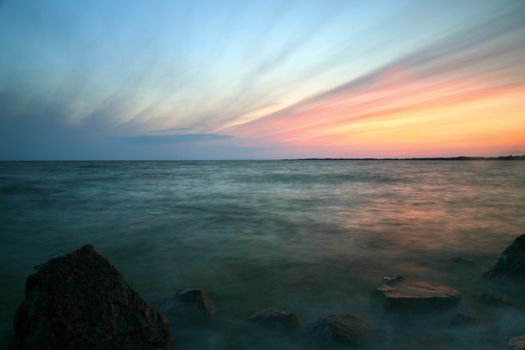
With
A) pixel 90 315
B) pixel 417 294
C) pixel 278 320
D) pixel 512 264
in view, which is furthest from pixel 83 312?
pixel 512 264

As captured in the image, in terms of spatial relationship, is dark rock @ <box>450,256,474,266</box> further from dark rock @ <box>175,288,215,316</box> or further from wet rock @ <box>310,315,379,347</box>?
dark rock @ <box>175,288,215,316</box>

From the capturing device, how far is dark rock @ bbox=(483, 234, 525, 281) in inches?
195

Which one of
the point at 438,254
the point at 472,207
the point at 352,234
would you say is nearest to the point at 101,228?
the point at 352,234

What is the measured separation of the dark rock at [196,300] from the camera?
4203 millimetres

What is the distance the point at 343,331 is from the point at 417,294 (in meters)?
1.49

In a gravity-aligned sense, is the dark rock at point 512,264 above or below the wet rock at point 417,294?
above

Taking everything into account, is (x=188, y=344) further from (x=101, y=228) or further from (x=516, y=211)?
(x=516, y=211)

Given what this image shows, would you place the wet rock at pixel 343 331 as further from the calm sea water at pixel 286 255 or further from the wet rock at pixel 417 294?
the wet rock at pixel 417 294

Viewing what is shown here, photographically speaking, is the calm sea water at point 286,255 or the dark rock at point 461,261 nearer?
the calm sea water at point 286,255

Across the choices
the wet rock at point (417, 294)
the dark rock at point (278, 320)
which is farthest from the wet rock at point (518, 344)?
the dark rock at point (278, 320)

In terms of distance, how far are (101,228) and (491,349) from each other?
10540mm

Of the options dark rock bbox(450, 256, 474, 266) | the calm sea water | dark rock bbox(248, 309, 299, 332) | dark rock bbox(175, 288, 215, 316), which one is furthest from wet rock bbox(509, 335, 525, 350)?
dark rock bbox(450, 256, 474, 266)

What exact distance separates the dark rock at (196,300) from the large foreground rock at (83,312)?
140 cm

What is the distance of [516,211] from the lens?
13266 mm
